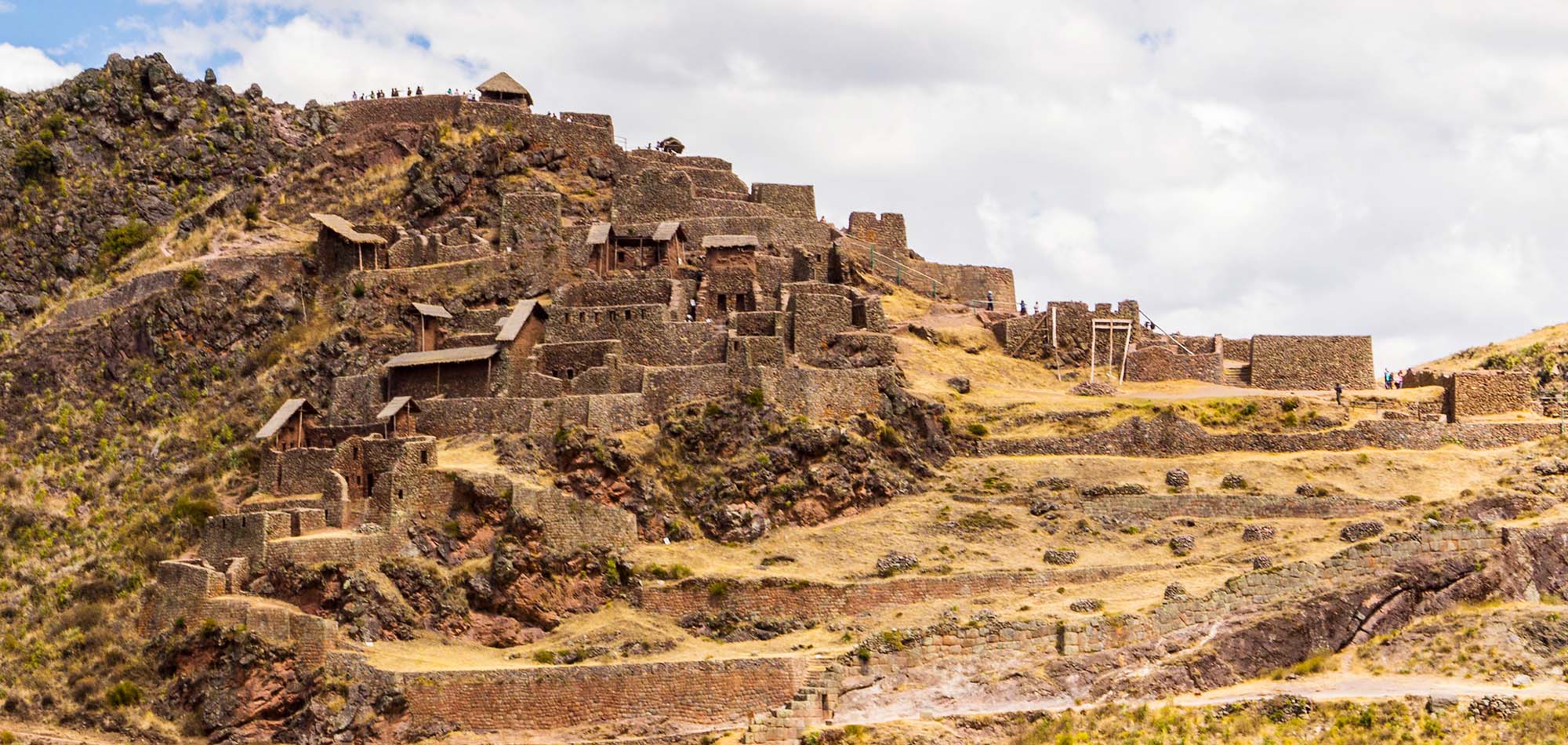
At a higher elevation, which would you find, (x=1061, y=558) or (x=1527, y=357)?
(x=1527, y=357)

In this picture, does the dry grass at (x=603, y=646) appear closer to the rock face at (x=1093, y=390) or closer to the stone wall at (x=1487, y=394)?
the rock face at (x=1093, y=390)

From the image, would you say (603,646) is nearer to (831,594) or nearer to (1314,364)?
(831,594)

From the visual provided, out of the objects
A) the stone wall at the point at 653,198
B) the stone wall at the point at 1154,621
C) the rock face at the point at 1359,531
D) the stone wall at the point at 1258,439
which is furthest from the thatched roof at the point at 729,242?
the stone wall at the point at 1154,621

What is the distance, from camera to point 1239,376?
78.4 meters

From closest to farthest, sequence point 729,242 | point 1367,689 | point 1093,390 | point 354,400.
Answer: point 1367,689
point 354,400
point 1093,390
point 729,242

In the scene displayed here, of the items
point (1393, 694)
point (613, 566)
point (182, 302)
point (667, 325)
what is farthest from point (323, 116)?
point (1393, 694)

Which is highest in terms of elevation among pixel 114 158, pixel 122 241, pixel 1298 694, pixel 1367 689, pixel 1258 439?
pixel 114 158

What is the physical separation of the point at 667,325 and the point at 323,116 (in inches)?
1040

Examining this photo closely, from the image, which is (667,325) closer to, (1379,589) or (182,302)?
(182,302)

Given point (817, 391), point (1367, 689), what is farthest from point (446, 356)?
point (1367, 689)

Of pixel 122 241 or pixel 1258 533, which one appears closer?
pixel 1258 533

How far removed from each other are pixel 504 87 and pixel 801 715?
45.5 meters

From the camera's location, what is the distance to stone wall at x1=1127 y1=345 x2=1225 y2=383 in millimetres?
78312

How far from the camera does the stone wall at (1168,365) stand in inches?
3083
